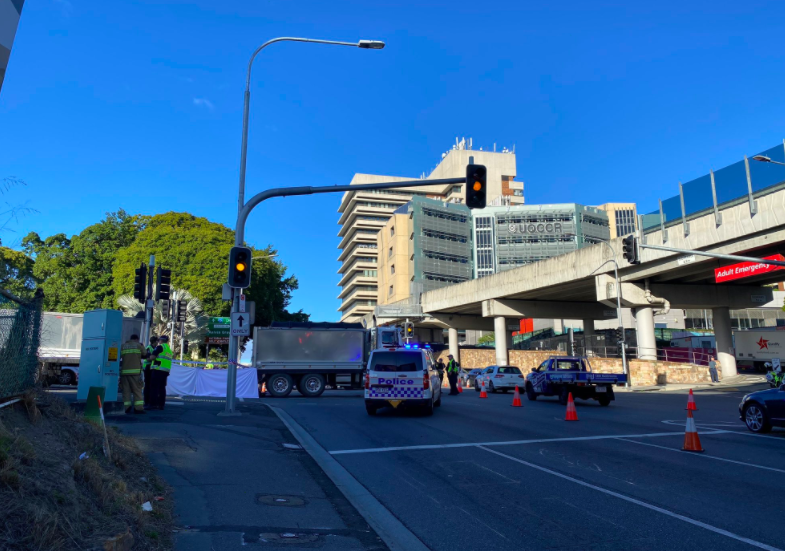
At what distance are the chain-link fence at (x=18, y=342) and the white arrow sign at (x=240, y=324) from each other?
22.0ft

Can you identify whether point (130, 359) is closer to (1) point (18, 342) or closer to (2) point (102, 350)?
(2) point (102, 350)

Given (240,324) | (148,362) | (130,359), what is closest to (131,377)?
(130,359)

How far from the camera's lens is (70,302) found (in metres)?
45.7

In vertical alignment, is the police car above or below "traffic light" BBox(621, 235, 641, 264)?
below

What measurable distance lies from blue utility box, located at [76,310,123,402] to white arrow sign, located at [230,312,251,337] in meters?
2.62

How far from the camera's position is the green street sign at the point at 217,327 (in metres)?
42.7

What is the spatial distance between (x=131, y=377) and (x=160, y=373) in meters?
1.37

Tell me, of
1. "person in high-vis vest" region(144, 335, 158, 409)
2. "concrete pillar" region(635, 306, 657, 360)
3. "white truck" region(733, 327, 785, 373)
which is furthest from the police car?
"white truck" region(733, 327, 785, 373)

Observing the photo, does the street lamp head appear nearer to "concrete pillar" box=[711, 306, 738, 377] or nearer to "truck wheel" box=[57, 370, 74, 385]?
"truck wheel" box=[57, 370, 74, 385]

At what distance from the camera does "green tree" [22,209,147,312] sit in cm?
4547

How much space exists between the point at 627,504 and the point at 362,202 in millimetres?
107425

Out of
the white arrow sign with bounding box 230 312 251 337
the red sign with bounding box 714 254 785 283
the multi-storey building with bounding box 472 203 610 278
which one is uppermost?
the multi-storey building with bounding box 472 203 610 278

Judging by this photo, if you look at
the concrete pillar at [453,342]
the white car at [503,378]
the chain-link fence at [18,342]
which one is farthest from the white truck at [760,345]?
the chain-link fence at [18,342]

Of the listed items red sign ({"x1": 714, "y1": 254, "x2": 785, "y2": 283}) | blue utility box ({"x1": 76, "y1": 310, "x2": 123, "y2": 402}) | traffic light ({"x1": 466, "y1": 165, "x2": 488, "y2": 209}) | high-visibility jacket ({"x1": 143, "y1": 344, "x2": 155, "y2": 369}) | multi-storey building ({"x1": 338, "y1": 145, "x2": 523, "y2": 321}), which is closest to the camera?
blue utility box ({"x1": 76, "y1": 310, "x2": 123, "y2": 402})
